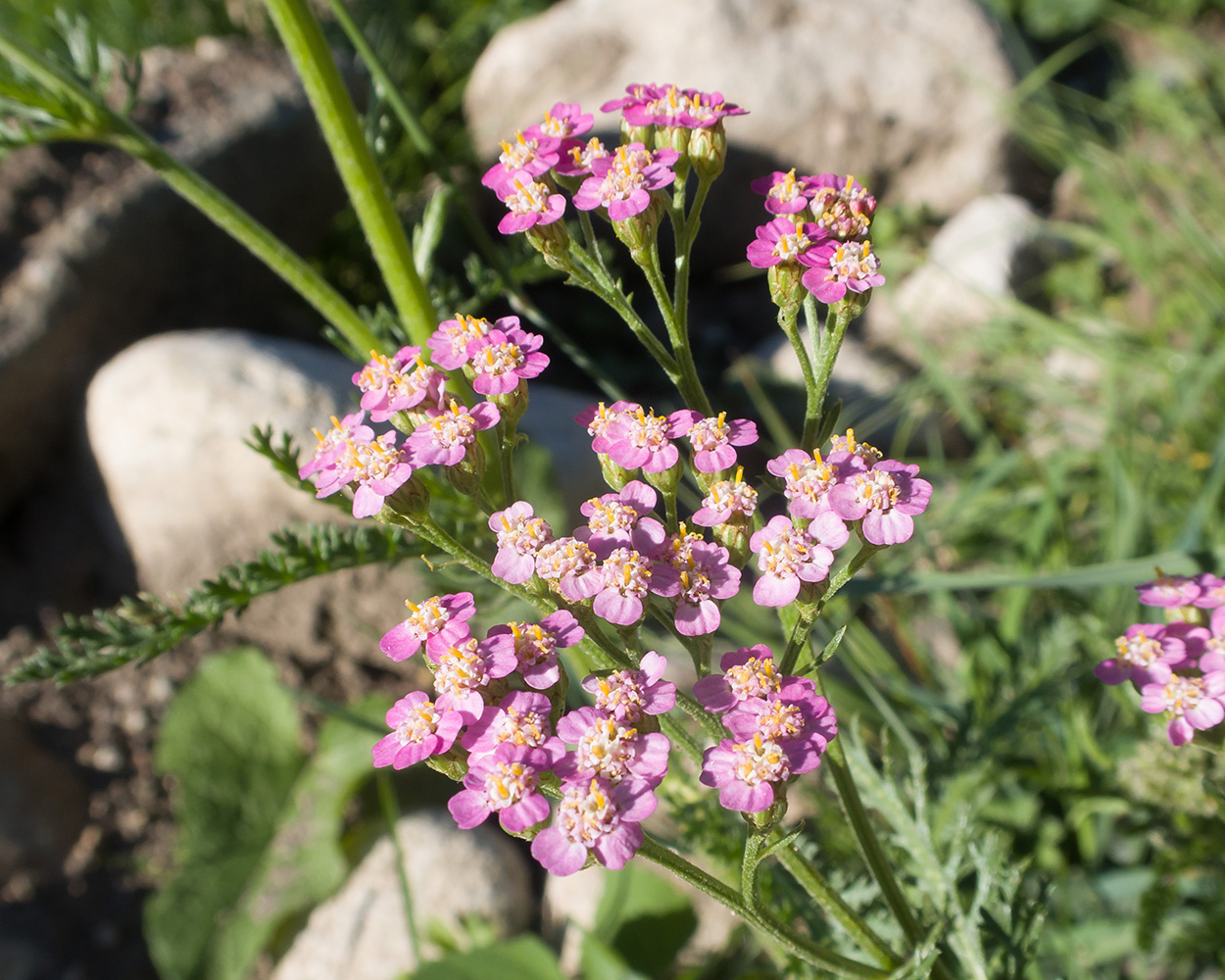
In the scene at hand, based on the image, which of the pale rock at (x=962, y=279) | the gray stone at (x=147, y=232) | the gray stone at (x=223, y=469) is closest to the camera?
the gray stone at (x=223, y=469)

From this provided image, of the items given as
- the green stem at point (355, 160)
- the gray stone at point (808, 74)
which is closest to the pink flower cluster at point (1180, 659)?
the green stem at point (355, 160)

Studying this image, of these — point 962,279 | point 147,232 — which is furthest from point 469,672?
point 962,279

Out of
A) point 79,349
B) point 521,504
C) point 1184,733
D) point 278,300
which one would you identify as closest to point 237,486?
point 79,349

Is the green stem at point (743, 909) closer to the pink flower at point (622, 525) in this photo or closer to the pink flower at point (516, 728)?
the pink flower at point (516, 728)

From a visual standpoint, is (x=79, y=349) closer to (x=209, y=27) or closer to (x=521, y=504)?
(x=209, y=27)

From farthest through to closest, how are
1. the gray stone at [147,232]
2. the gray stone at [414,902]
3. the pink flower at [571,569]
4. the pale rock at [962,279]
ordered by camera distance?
the pale rock at [962,279] < the gray stone at [147,232] < the gray stone at [414,902] < the pink flower at [571,569]

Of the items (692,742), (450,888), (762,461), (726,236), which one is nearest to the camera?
(692,742)

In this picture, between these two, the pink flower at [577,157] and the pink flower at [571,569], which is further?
the pink flower at [577,157]

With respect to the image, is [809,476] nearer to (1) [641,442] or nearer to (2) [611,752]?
(1) [641,442]
